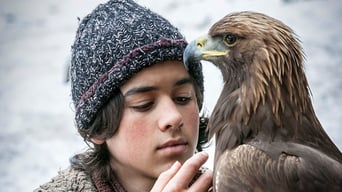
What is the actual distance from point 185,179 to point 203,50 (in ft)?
1.35

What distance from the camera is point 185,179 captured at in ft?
7.72

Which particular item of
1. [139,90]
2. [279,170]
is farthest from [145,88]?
[279,170]

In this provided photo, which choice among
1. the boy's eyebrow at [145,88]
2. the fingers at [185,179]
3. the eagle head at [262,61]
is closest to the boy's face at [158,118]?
the boy's eyebrow at [145,88]

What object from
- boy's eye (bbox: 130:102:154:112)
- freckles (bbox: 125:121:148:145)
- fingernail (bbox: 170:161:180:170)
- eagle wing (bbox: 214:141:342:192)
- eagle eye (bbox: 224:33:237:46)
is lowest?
eagle wing (bbox: 214:141:342:192)

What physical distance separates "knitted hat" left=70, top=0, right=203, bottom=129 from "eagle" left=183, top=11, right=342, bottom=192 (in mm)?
319

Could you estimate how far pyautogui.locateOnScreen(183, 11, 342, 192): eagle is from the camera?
212cm

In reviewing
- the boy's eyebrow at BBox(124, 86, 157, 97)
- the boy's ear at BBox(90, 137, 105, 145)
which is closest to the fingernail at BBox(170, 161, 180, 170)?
the boy's eyebrow at BBox(124, 86, 157, 97)

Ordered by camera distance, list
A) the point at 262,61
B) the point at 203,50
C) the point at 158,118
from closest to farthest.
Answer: the point at 262,61 → the point at 203,50 → the point at 158,118

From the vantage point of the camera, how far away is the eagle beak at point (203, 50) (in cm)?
231

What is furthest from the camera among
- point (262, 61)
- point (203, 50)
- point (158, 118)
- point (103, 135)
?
point (103, 135)

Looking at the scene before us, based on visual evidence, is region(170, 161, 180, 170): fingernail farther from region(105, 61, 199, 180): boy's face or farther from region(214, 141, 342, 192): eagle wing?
region(214, 141, 342, 192): eagle wing

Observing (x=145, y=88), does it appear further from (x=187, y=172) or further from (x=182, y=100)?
(x=187, y=172)

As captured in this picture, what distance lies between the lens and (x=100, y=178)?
9.22ft

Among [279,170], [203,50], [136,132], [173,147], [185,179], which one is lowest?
[279,170]
